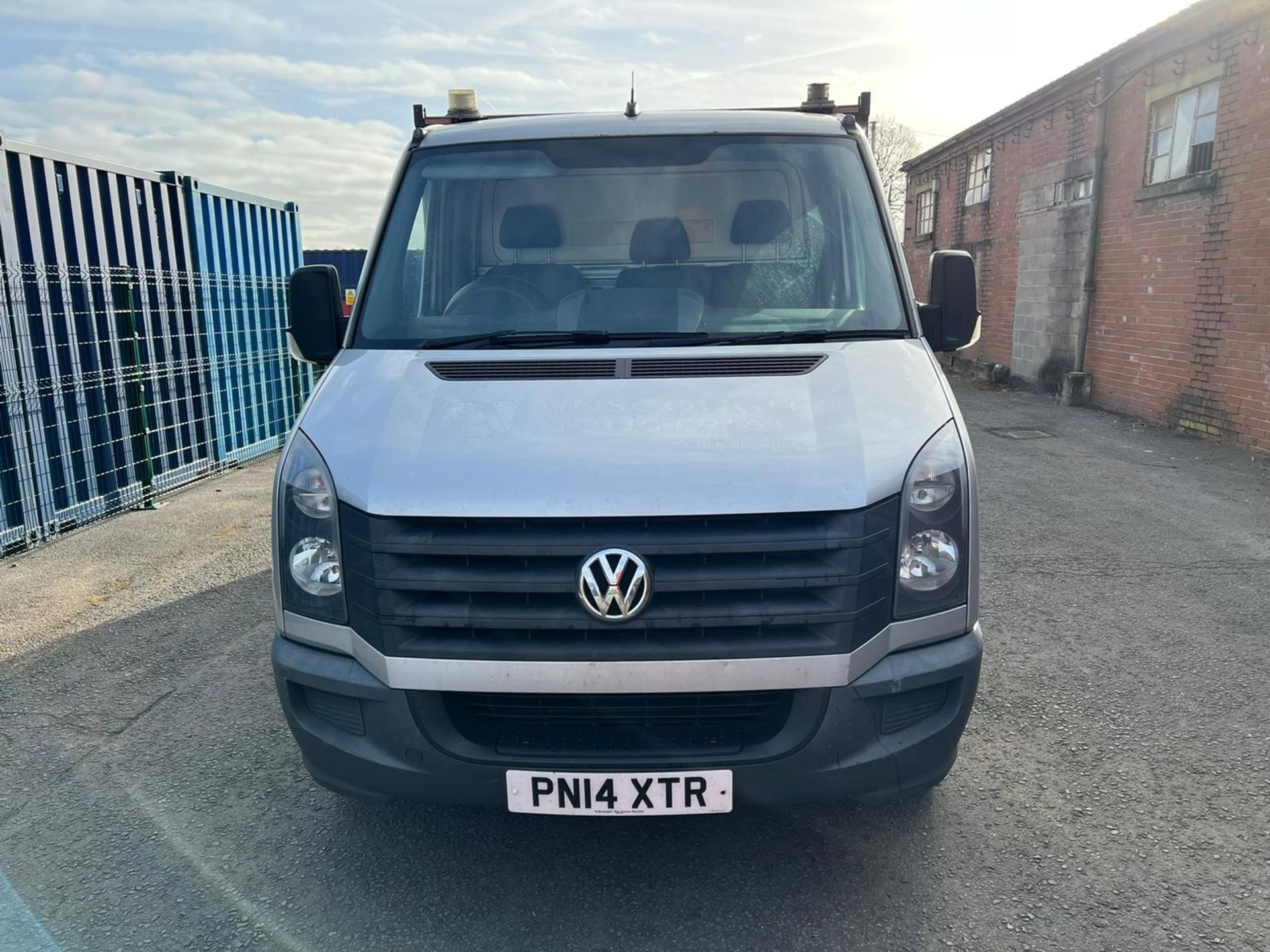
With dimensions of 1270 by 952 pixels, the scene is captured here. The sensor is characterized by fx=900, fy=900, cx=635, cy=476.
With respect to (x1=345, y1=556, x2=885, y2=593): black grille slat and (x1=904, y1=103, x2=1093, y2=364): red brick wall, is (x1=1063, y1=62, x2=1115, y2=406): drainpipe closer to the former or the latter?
(x1=904, y1=103, x2=1093, y2=364): red brick wall

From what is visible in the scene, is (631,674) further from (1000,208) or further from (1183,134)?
(1000,208)

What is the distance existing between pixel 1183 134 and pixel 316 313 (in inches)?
429

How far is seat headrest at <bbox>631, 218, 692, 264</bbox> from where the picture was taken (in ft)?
10.8

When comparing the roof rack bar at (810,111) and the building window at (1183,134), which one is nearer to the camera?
the roof rack bar at (810,111)

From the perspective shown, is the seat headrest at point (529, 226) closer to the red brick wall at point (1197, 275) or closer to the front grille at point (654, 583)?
the front grille at point (654, 583)

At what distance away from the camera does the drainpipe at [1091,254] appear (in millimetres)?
12188

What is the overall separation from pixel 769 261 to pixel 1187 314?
902cm

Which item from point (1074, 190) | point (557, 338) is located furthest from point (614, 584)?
point (1074, 190)

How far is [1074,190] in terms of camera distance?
43.0 feet

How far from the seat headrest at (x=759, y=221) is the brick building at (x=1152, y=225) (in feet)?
25.5

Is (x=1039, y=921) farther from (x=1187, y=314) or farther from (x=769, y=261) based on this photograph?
(x=1187, y=314)

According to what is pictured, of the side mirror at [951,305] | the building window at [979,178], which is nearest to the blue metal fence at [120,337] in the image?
the side mirror at [951,305]

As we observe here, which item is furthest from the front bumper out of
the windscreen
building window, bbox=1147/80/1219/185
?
building window, bbox=1147/80/1219/185

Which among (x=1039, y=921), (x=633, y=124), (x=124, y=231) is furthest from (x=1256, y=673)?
(x=124, y=231)
